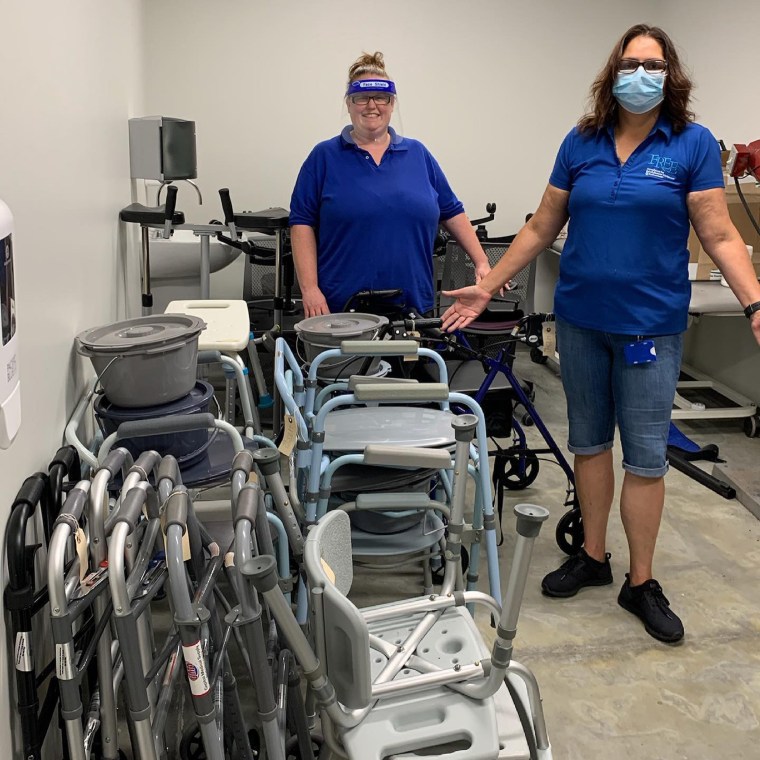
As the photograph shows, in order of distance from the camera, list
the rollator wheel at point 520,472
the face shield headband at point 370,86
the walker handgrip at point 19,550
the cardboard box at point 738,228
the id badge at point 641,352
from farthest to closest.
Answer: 1. the cardboard box at point 738,228
2. the rollator wheel at point 520,472
3. the face shield headband at point 370,86
4. the id badge at point 641,352
5. the walker handgrip at point 19,550

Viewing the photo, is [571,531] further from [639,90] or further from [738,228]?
[738,228]

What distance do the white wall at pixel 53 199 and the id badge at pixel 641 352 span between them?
146 centimetres

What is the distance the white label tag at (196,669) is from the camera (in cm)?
109

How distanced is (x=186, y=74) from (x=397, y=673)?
4167 millimetres

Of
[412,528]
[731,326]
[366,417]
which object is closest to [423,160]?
[366,417]

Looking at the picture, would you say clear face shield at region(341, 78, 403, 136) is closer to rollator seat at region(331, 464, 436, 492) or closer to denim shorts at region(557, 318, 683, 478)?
denim shorts at region(557, 318, 683, 478)

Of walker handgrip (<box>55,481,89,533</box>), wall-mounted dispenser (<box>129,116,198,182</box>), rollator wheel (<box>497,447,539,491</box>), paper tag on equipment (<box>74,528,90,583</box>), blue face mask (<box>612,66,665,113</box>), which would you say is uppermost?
blue face mask (<box>612,66,665,113</box>)

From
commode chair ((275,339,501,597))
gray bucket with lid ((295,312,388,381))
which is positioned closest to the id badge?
commode chair ((275,339,501,597))

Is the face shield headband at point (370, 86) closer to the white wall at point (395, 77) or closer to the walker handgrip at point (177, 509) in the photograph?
the walker handgrip at point (177, 509)

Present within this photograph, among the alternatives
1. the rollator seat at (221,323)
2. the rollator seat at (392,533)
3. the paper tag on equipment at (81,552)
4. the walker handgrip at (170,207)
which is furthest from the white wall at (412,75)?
the paper tag on equipment at (81,552)

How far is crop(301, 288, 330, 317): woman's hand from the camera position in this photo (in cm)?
261

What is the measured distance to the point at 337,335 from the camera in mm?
2133

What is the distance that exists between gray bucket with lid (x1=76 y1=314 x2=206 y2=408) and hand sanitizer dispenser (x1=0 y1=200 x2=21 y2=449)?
0.54m

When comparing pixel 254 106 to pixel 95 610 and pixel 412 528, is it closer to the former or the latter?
pixel 412 528
